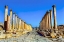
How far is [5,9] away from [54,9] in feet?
29.5

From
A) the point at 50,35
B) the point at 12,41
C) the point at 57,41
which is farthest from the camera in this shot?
the point at 50,35

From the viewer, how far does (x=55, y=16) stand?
26359mm

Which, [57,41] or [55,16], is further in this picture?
[55,16]

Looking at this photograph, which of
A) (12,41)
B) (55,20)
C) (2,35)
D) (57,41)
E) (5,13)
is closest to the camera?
(12,41)

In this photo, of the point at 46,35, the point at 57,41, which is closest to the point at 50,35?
the point at 46,35

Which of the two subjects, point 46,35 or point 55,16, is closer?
point 46,35

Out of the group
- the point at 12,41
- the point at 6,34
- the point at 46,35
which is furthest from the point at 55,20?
the point at 12,41

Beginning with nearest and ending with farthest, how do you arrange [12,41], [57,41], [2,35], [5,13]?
[12,41], [57,41], [2,35], [5,13]

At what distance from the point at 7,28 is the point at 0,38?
3.30 meters

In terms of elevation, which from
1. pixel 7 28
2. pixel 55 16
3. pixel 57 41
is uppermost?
pixel 55 16

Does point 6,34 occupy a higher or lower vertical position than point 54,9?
lower

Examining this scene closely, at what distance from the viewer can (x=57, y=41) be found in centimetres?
1611

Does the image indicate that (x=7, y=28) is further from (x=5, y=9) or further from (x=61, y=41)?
(x=61, y=41)

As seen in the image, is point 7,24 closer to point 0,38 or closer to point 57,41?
point 0,38
